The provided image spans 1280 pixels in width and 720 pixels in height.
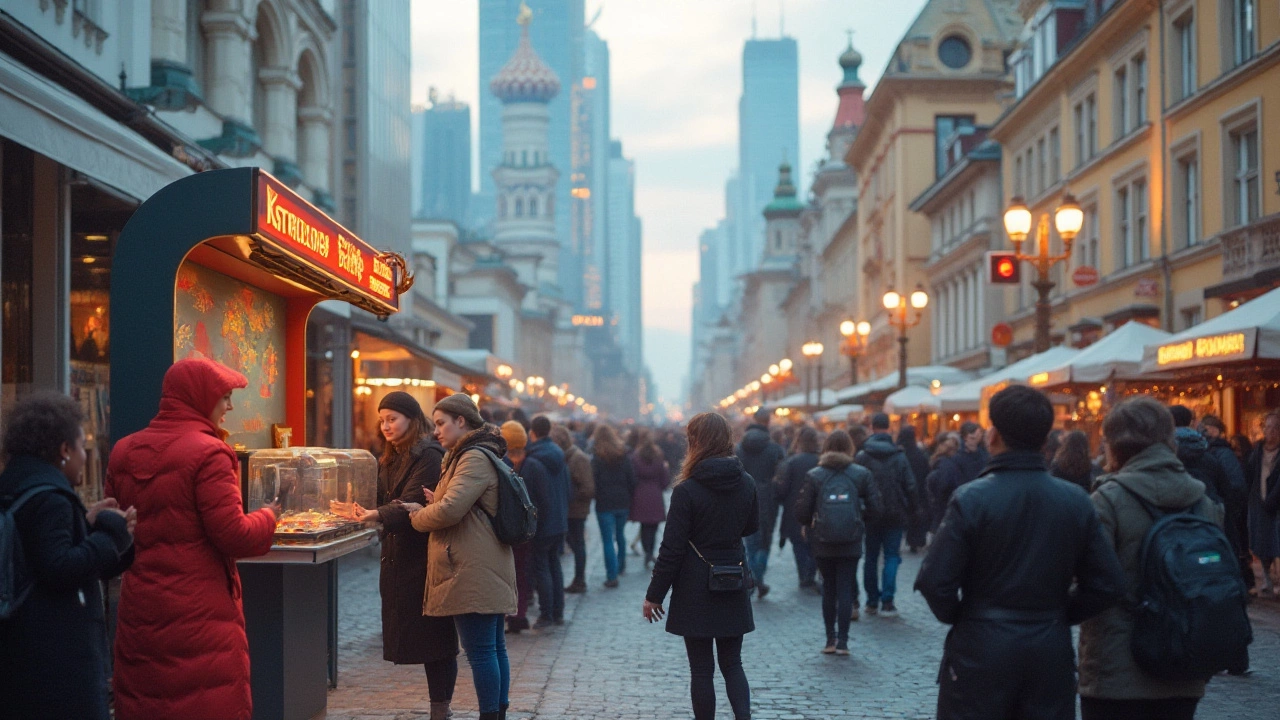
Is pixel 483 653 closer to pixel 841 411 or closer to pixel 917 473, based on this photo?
pixel 917 473

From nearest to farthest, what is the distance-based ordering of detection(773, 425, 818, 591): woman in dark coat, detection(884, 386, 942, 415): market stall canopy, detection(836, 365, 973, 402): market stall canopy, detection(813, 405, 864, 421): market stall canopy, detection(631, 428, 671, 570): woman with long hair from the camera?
detection(773, 425, 818, 591): woman in dark coat < detection(631, 428, 671, 570): woman with long hair < detection(884, 386, 942, 415): market stall canopy < detection(836, 365, 973, 402): market stall canopy < detection(813, 405, 864, 421): market stall canopy

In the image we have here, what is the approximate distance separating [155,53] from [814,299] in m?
84.2

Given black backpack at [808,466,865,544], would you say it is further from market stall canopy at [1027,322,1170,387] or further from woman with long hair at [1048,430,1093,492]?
market stall canopy at [1027,322,1170,387]

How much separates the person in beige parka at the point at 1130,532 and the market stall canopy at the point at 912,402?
21.9 m

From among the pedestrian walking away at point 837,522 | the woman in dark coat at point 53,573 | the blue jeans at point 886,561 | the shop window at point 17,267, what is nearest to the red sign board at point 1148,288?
the blue jeans at point 886,561

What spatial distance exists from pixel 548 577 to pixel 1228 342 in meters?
6.95

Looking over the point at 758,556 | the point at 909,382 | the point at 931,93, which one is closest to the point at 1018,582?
the point at 758,556

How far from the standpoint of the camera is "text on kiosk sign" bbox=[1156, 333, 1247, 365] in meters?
13.3

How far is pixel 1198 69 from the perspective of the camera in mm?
25328

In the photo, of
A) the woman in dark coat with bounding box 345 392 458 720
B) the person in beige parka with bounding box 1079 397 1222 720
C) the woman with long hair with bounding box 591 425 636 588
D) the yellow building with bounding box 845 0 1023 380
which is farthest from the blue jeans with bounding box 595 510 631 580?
the yellow building with bounding box 845 0 1023 380

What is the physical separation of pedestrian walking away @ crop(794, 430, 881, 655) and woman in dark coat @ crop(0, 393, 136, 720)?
283 inches

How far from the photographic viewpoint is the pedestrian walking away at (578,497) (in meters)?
15.6

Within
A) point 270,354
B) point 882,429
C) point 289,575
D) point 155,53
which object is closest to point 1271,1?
point 882,429

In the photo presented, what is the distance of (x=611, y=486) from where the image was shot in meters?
16.7
